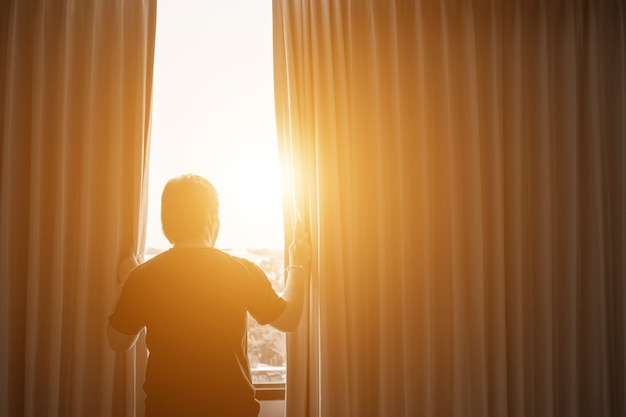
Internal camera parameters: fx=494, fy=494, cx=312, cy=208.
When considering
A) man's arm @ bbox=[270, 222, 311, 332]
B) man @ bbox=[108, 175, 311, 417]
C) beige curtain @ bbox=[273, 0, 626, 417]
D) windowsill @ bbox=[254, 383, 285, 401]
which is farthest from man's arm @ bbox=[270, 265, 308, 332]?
windowsill @ bbox=[254, 383, 285, 401]

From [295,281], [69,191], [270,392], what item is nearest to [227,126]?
[69,191]

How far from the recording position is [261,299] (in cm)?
171

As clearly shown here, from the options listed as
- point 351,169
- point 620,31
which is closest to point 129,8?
point 351,169

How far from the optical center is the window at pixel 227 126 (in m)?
2.56

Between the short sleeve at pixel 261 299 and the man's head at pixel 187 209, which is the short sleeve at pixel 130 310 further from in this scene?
the short sleeve at pixel 261 299

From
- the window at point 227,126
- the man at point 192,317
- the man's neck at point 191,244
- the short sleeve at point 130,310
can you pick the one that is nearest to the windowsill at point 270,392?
the window at point 227,126

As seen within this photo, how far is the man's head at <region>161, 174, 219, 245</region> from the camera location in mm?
1683

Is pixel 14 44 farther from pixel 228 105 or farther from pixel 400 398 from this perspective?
pixel 400 398

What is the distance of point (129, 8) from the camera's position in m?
2.41

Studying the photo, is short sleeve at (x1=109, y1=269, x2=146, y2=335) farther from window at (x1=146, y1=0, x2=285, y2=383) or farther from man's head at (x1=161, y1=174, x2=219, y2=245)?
window at (x1=146, y1=0, x2=285, y2=383)

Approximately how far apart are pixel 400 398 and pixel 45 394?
1.66 m

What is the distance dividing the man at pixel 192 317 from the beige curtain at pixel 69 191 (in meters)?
0.71

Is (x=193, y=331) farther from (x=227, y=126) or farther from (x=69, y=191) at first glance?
(x=227, y=126)

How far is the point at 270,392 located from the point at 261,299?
0.96m
